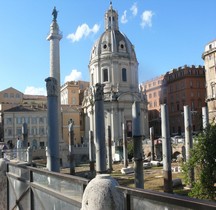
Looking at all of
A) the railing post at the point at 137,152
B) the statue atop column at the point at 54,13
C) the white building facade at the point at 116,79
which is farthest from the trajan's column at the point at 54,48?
the railing post at the point at 137,152

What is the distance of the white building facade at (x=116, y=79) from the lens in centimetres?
6222

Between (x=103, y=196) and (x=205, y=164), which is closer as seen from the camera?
(x=103, y=196)

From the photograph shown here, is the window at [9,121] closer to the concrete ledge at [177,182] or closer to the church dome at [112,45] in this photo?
the church dome at [112,45]

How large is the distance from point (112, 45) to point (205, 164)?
A: 55209mm

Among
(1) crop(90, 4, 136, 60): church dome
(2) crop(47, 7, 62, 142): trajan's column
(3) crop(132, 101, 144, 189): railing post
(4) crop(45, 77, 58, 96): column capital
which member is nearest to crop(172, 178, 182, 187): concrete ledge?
(3) crop(132, 101, 144, 189): railing post

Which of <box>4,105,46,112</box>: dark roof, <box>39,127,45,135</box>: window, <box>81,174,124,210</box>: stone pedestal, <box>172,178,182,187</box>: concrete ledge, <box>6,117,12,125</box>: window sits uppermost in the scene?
<box>4,105,46,112</box>: dark roof

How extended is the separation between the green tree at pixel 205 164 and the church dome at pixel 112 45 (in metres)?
53.7

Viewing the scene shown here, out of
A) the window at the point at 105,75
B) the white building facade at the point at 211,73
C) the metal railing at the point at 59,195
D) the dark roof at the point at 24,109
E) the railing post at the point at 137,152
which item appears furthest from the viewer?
the dark roof at the point at 24,109

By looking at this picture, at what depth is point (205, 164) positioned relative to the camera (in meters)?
11.9

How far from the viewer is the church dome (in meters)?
65.5

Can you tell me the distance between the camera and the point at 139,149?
52.2ft

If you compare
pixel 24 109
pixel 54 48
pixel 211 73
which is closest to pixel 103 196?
pixel 54 48

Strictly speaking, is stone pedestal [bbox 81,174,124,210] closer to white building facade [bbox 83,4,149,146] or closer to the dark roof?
white building facade [bbox 83,4,149,146]

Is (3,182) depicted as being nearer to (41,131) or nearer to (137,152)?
(137,152)
